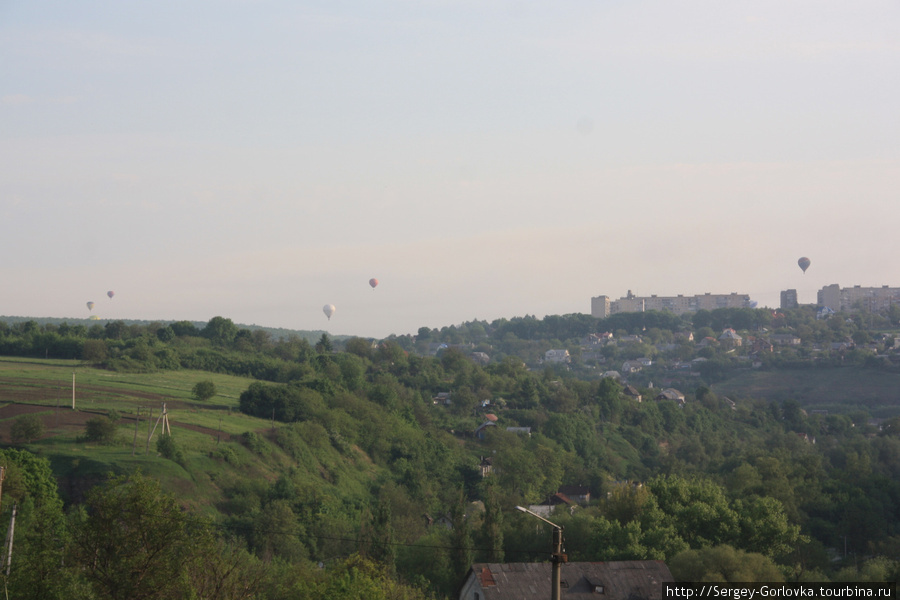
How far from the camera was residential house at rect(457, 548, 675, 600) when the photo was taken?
3531cm

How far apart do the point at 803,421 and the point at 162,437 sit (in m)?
97.6

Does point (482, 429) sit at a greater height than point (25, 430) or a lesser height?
lesser

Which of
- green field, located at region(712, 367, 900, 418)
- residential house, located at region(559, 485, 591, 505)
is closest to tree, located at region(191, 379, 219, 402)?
residential house, located at region(559, 485, 591, 505)

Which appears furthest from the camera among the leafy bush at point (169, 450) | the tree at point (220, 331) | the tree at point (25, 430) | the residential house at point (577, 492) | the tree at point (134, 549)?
the tree at point (220, 331)

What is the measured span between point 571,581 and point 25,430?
42.5 meters

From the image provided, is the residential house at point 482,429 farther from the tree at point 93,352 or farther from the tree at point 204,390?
the tree at point 93,352

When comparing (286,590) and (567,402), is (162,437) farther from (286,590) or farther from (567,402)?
(567,402)

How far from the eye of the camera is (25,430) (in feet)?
212

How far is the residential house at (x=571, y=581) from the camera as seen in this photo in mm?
35312

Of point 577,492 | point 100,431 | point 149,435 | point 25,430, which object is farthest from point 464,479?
point 25,430

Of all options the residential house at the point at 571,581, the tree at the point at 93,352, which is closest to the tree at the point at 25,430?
the residential house at the point at 571,581

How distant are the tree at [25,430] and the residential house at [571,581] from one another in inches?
1526

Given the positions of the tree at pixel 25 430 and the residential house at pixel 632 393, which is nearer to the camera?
the tree at pixel 25 430

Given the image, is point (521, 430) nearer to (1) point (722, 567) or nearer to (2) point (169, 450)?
(2) point (169, 450)
